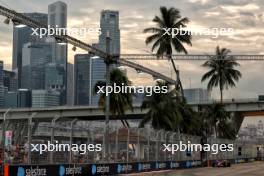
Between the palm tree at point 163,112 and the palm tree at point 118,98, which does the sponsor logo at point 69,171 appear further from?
the palm tree at point 163,112

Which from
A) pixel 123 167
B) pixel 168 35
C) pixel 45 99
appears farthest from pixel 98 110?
pixel 45 99

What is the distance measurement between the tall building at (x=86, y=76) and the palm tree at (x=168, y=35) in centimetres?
2110

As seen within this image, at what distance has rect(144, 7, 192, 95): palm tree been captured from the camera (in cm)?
7588

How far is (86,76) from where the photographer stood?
144m

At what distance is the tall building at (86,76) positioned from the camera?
390 ft

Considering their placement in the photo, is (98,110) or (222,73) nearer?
(222,73)

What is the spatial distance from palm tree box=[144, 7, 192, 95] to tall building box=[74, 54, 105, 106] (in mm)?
21102

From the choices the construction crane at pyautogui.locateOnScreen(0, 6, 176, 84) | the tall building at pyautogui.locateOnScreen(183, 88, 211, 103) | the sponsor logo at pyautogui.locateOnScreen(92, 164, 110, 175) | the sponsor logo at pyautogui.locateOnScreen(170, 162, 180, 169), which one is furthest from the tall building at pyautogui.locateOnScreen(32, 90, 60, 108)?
the sponsor logo at pyautogui.locateOnScreen(92, 164, 110, 175)

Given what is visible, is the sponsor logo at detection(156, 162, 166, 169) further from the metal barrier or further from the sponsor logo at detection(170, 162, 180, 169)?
the sponsor logo at detection(170, 162, 180, 169)

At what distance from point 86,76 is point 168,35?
70.7m

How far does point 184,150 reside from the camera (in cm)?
5538

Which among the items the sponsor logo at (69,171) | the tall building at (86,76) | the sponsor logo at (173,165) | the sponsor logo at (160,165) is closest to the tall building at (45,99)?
the tall building at (86,76)

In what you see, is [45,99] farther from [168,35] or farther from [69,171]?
[69,171]

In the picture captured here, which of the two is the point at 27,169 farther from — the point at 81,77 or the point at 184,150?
the point at 81,77
